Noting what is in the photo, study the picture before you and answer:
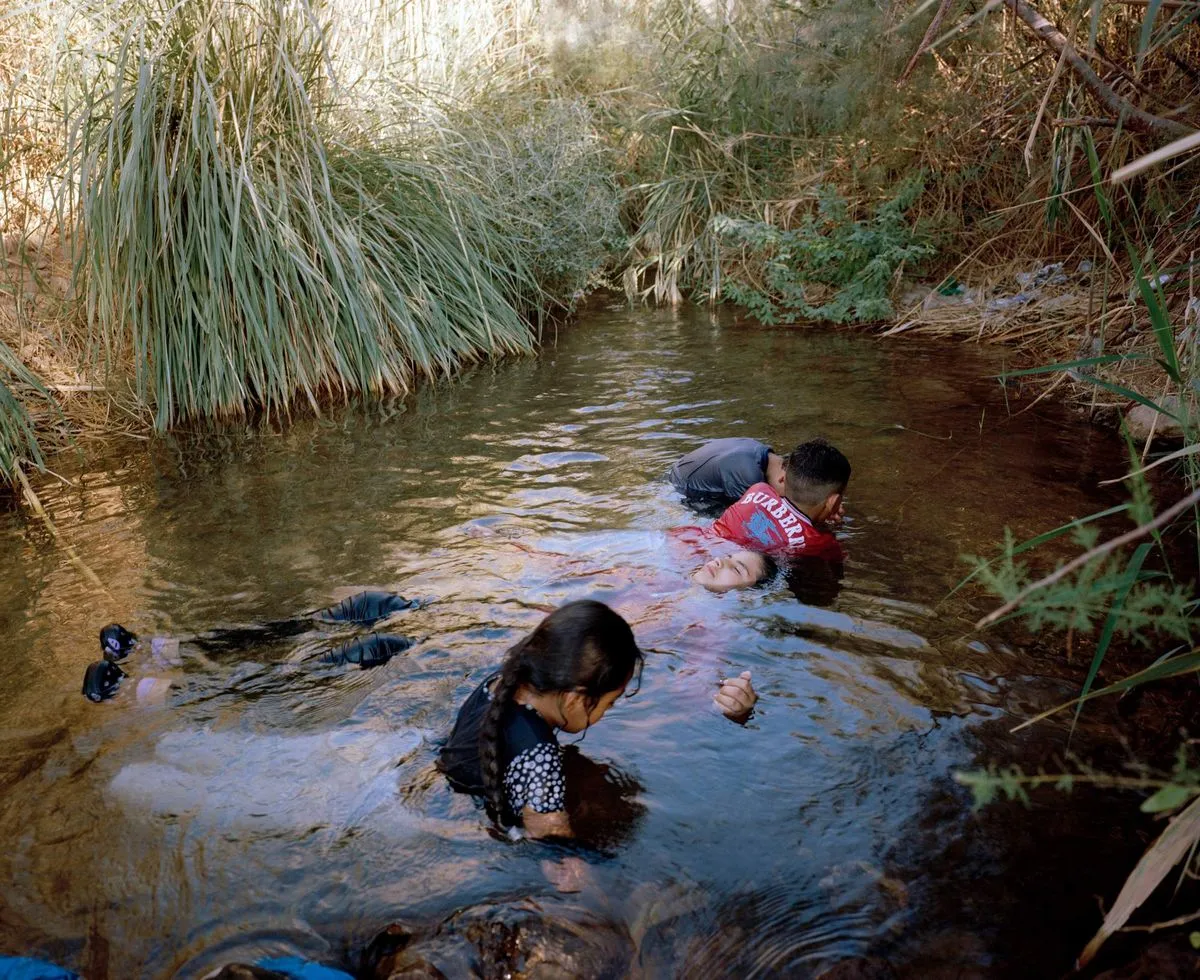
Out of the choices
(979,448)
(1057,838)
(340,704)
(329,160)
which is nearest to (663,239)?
(329,160)

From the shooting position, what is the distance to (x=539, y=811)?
294 centimetres

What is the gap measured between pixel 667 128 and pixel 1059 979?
A: 9.52 meters

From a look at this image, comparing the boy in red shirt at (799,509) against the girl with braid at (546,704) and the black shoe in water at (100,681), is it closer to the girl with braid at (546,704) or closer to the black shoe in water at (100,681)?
the girl with braid at (546,704)

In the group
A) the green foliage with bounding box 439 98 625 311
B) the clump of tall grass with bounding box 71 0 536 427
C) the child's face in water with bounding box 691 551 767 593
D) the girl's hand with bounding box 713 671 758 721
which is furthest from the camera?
the green foliage with bounding box 439 98 625 311

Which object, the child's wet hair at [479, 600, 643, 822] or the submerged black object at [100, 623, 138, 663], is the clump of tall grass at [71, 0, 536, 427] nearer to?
the submerged black object at [100, 623, 138, 663]

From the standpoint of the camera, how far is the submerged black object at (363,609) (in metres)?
4.14

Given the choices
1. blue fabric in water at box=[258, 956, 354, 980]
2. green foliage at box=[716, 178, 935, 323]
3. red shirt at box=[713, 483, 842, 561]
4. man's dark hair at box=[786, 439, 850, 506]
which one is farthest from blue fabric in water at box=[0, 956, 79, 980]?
green foliage at box=[716, 178, 935, 323]

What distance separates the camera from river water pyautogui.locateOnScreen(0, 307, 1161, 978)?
8.50 ft

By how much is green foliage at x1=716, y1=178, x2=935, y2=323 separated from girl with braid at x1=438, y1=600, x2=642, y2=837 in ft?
20.6

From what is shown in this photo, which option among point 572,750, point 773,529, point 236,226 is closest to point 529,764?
point 572,750

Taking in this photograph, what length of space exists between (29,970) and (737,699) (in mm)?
2214

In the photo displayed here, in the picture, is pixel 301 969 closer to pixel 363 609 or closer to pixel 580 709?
pixel 580 709

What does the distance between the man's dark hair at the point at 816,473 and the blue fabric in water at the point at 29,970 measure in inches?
134

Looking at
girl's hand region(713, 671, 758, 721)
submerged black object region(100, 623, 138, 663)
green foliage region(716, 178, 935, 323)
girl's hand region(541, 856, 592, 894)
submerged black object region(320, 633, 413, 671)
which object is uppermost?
green foliage region(716, 178, 935, 323)
